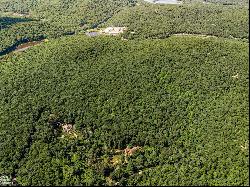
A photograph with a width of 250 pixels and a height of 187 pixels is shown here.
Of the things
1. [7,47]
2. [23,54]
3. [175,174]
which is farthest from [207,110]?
[7,47]

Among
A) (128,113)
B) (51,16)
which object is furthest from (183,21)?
(128,113)

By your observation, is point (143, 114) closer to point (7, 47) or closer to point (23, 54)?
point (23, 54)

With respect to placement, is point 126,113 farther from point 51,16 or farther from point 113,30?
point 51,16

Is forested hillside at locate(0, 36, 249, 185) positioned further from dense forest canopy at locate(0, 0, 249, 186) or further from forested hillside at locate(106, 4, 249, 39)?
forested hillside at locate(106, 4, 249, 39)

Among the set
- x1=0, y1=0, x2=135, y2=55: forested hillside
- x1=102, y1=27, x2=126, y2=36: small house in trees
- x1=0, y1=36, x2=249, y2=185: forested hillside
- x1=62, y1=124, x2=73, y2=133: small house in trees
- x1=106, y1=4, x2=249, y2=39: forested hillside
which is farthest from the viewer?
x1=0, y1=0, x2=135, y2=55: forested hillside

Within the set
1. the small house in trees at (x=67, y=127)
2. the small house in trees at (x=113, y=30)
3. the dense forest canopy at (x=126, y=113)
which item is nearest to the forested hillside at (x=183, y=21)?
the small house in trees at (x=113, y=30)

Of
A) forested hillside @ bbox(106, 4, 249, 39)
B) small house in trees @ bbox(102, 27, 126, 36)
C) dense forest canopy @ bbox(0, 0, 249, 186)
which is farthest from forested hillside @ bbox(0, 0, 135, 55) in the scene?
dense forest canopy @ bbox(0, 0, 249, 186)
